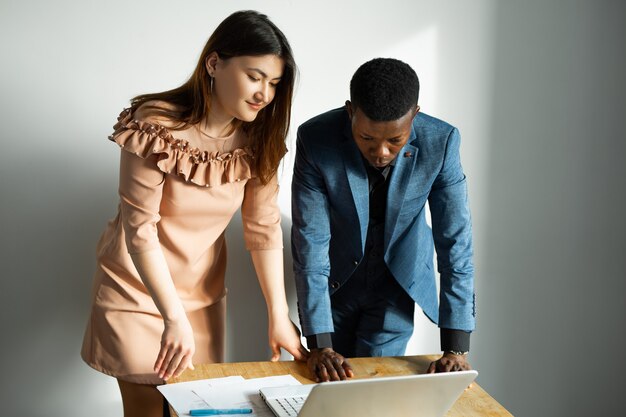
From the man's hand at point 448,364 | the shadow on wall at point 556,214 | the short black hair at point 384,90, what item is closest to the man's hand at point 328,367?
the man's hand at point 448,364

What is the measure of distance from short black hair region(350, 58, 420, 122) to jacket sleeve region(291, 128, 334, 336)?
286mm

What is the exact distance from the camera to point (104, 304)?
2219mm

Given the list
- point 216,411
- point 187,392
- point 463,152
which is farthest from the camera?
point 463,152

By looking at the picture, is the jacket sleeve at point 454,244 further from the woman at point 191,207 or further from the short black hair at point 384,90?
the woman at point 191,207

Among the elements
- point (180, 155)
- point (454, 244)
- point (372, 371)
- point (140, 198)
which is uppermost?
point (180, 155)

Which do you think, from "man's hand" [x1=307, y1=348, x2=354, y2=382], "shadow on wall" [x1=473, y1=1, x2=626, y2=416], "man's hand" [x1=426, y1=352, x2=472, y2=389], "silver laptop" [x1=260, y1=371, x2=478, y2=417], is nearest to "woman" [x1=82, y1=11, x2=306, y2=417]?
"man's hand" [x1=307, y1=348, x2=354, y2=382]

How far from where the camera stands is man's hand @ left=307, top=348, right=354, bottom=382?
1.96 meters

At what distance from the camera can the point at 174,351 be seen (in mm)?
1938

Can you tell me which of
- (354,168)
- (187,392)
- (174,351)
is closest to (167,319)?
(174,351)

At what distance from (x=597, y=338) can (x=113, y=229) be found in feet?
6.26

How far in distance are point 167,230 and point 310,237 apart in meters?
0.38

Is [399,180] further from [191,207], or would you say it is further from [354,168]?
[191,207]

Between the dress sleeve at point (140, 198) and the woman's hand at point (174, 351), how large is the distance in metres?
0.21

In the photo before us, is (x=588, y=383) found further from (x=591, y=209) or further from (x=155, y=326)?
(x=155, y=326)
